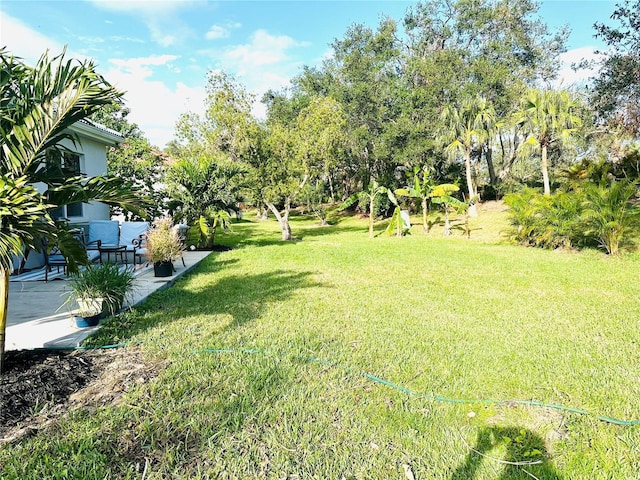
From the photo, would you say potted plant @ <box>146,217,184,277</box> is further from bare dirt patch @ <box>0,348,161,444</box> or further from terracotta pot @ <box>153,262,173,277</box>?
bare dirt patch @ <box>0,348,161,444</box>

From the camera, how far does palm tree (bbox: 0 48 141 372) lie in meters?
2.92

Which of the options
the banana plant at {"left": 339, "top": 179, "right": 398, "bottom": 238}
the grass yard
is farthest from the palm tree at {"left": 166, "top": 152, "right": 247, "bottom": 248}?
the banana plant at {"left": 339, "top": 179, "right": 398, "bottom": 238}

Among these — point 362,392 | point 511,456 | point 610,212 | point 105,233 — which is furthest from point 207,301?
point 610,212

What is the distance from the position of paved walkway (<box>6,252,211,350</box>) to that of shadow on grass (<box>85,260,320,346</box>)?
0.74 ft

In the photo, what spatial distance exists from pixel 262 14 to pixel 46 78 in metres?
13.9

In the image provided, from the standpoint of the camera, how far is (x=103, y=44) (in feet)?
36.2

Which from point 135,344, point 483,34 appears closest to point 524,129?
point 483,34

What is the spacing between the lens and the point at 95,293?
15.4 feet

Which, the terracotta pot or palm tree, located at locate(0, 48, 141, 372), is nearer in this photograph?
palm tree, located at locate(0, 48, 141, 372)

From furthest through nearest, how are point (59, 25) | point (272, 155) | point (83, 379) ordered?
point (272, 155), point (59, 25), point (83, 379)

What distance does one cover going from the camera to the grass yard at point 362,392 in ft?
7.82

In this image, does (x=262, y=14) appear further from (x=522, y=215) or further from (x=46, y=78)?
(x=46, y=78)

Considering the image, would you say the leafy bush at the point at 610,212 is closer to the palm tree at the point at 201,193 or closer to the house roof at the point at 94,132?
the palm tree at the point at 201,193

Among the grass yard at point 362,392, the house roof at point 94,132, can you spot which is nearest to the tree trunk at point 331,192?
the house roof at point 94,132
